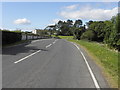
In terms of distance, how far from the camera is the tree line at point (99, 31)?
35.9m

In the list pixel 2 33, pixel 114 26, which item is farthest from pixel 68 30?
pixel 2 33

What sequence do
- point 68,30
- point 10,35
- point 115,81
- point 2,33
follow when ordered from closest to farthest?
point 115,81, point 2,33, point 10,35, point 68,30

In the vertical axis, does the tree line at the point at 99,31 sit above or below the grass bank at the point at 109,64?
above

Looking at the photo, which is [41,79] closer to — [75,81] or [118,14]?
[75,81]

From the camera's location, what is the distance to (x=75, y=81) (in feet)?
27.1

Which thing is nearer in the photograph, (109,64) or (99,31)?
(109,64)

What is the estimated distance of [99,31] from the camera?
104 metres

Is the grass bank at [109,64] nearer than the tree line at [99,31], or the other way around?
the grass bank at [109,64]

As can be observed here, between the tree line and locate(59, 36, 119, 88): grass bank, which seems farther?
the tree line

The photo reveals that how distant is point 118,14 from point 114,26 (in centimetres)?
223

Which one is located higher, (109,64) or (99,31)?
(99,31)

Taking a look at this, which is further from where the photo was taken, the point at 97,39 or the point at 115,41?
the point at 97,39

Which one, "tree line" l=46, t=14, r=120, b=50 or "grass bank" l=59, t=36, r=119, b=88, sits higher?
"tree line" l=46, t=14, r=120, b=50

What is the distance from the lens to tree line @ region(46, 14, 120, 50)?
35.9 m
